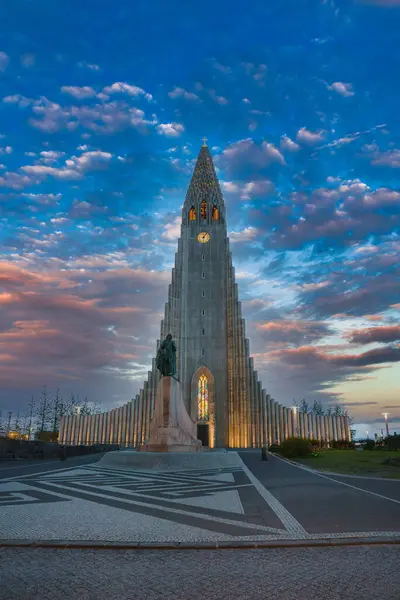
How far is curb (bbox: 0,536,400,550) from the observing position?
5.18 meters

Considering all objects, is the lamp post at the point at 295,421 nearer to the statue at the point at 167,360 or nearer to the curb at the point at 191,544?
the statue at the point at 167,360

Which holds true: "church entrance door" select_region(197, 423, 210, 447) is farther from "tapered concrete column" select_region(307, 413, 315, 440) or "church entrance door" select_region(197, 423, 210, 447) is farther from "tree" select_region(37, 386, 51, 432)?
"tree" select_region(37, 386, 51, 432)

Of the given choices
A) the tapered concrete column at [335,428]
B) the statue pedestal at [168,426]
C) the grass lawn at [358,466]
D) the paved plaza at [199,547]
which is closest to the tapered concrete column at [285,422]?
the tapered concrete column at [335,428]

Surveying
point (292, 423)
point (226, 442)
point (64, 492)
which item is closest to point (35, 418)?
point (226, 442)

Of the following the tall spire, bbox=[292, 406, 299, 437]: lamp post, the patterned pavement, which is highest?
the tall spire

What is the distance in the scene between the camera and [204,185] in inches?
2381

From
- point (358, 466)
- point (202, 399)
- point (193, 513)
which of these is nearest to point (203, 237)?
point (202, 399)

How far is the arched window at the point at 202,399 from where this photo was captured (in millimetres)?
49825

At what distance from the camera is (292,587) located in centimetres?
389

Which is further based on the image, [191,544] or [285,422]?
[285,422]

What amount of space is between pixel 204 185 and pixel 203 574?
195 feet

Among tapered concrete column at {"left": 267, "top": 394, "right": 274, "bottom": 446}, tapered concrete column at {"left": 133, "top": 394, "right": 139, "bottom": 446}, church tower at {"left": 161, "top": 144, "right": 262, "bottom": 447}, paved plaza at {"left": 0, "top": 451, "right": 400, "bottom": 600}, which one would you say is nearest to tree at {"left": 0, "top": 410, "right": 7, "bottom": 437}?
tapered concrete column at {"left": 133, "top": 394, "right": 139, "bottom": 446}

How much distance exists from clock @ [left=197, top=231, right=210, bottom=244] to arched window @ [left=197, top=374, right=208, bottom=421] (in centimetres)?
1822

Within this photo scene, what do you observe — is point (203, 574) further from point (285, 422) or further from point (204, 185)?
point (204, 185)
